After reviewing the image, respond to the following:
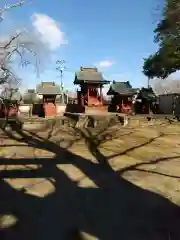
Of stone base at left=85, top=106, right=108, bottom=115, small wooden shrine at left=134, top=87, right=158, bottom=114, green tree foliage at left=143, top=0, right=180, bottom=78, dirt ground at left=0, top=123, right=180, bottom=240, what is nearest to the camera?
dirt ground at left=0, top=123, right=180, bottom=240

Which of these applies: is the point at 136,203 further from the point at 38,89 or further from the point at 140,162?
the point at 38,89

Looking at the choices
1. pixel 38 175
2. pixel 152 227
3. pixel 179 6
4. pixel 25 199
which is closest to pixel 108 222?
pixel 152 227

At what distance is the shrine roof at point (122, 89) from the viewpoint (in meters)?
28.9

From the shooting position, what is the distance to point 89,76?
27469 millimetres

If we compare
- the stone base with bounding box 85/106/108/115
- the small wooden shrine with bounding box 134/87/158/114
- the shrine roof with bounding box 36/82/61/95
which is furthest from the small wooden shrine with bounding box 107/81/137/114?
the shrine roof with bounding box 36/82/61/95

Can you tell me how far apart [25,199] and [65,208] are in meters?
0.98

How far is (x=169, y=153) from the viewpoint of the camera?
10.5 meters

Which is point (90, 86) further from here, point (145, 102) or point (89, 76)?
point (145, 102)

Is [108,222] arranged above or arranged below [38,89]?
below

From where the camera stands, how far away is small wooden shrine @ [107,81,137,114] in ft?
93.2

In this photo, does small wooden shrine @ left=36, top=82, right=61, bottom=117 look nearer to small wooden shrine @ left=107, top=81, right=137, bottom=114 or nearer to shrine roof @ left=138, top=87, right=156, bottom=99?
small wooden shrine @ left=107, top=81, right=137, bottom=114

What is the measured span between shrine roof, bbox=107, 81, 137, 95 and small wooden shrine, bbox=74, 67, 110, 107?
2.37 m

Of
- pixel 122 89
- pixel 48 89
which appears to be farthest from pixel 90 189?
pixel 48 89

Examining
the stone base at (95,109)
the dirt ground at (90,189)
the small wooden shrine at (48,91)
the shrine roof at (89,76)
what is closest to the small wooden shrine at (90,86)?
the shrine roof at (89,76)
